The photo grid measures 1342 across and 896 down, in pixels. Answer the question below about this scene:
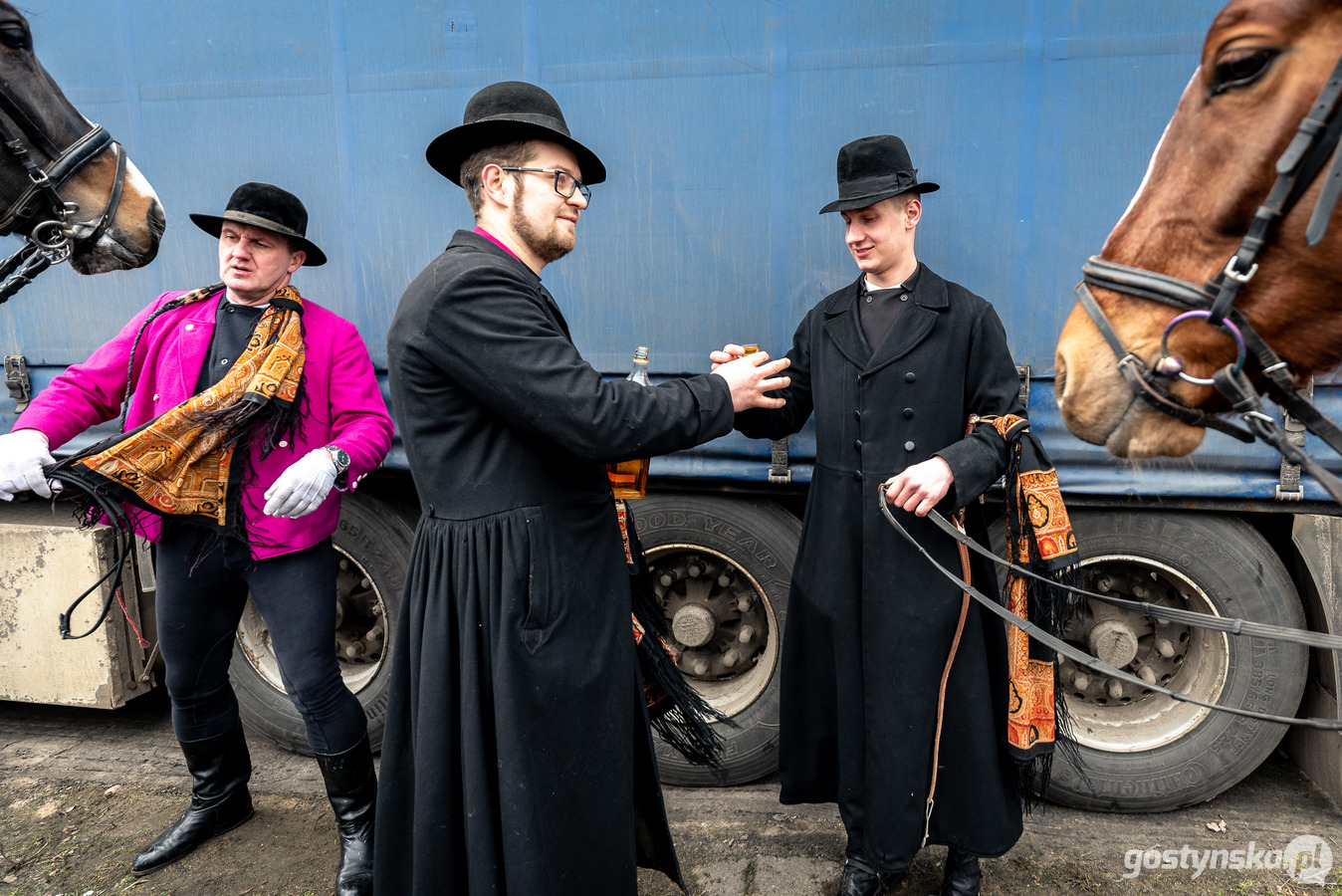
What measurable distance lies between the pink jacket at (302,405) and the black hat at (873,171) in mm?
1430

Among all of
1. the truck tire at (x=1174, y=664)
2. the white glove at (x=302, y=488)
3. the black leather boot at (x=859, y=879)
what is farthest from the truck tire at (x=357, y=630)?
the truck tire at (x=1174, y=664)

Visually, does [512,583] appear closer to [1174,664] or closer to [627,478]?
[627,478]

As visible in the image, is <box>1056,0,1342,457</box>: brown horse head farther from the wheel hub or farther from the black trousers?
the black trousers

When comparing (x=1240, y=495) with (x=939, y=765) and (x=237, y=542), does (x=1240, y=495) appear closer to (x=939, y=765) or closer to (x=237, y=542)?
(x=939, y=765)

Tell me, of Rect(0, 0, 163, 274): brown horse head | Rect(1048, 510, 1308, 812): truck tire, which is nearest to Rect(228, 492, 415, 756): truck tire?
Rect(0, 0, 163, 274): brown horse head

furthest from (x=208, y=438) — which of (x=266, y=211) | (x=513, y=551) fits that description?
(x=513, y=551)

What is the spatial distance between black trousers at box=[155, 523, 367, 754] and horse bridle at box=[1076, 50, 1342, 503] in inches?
83.4

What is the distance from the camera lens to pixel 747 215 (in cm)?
239

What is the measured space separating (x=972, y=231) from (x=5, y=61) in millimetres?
2495

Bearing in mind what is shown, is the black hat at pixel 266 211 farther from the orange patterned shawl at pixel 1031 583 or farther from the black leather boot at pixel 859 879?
the black leather boot at pixel 859 879

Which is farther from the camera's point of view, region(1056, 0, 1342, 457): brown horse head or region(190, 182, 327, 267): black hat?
region(190, 182, 327, 267): black hat

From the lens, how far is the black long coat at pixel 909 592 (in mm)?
1965

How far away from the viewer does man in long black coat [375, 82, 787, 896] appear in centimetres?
148

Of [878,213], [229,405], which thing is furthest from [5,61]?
[878,213]
